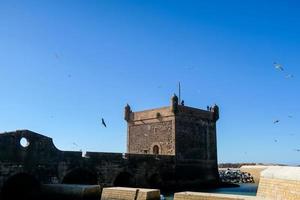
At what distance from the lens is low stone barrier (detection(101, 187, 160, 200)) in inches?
636

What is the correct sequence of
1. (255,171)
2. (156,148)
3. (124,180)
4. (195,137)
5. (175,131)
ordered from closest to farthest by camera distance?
(124,180)
(175,131)
(156,148)
(195,137)
(255,171)

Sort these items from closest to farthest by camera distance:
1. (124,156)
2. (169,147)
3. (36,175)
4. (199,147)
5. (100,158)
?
(36,175) → (100,158) → (124,156) → (169,147) → (199,147)

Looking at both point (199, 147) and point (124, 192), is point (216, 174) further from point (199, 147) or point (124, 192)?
point (124, 192)

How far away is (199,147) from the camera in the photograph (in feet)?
107

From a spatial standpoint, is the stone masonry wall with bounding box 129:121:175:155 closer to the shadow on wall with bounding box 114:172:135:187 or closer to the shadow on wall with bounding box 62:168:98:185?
the shadow on wall with bounding box 114:172:135:187

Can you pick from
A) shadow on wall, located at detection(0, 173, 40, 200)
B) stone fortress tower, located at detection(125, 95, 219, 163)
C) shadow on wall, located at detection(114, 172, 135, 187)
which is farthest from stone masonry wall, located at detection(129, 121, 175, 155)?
shadow on wall, located at detection(0, 173, 40, 200)

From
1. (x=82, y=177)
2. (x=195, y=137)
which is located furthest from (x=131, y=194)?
(x=195, y=137)

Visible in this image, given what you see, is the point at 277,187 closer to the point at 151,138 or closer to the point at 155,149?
the point at 155,149

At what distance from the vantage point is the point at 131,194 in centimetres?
1661

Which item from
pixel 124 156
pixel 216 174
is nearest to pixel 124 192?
pixel 124 156

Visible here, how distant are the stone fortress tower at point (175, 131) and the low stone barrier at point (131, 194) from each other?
42.6 feet

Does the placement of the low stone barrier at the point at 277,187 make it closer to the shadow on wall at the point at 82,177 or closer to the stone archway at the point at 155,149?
the shadow on wall at the point at 82,177

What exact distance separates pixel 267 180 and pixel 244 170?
39.1 meters

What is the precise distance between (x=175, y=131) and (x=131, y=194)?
1387 cm
